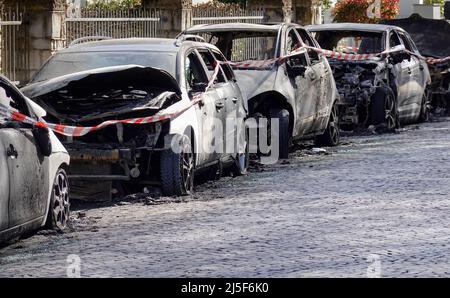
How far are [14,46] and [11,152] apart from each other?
669 inches

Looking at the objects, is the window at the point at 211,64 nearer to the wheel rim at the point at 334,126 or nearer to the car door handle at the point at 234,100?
the car door handle at the point at 234,100

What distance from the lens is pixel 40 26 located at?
2939 cm

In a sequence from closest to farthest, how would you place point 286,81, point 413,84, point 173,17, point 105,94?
point 105,94 < point 286,81 < point 413,84 < point 173,17

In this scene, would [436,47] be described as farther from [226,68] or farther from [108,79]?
[108,79]

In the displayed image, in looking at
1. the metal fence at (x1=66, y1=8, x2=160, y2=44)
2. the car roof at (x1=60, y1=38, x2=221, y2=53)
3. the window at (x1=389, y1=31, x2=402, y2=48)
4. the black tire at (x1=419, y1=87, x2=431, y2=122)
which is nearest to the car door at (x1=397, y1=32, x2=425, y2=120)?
the window at (x1=389, y1=31, x2=402, y2=48)

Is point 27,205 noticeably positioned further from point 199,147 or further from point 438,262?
point 199,147

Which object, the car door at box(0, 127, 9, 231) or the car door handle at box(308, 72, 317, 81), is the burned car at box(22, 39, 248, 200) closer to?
the car door at box(0, 127, 9, 231)

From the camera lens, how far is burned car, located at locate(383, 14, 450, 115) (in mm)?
29812

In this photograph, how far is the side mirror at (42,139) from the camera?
39.5 ft

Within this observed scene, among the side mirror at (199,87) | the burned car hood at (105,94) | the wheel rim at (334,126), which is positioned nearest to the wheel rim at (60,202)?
the burned car hood at (105,94)

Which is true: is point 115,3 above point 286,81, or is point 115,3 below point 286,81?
above

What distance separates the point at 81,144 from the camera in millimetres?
14555

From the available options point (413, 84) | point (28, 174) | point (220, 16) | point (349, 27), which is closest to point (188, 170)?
point (28, 174)
